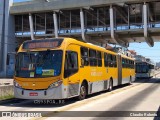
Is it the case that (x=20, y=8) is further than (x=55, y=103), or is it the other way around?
(x=20, y=8)

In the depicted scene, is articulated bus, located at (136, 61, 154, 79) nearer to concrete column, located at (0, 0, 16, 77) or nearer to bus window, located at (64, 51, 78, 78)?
concrete column, located at (0, 0, 16, 77)

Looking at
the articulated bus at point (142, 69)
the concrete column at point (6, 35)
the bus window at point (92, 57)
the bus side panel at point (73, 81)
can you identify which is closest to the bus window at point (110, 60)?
the bus window at point (92, 57)

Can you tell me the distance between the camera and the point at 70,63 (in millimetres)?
15016

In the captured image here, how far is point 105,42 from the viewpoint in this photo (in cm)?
6303

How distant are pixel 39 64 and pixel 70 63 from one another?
4.63 ft

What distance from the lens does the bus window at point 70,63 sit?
47.8 ft

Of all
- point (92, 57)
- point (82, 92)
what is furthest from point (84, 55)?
point (82, 92)

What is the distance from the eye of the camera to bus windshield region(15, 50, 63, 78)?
46.8 feet

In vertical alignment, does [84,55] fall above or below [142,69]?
above

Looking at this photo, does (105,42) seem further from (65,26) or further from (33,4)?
(33,4)

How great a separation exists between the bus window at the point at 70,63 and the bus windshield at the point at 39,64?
38cm

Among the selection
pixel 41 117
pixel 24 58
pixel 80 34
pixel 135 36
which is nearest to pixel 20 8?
pixel 80 34

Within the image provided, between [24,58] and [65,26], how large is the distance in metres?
44.1

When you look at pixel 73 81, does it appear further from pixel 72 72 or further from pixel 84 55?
pixel 84 55
